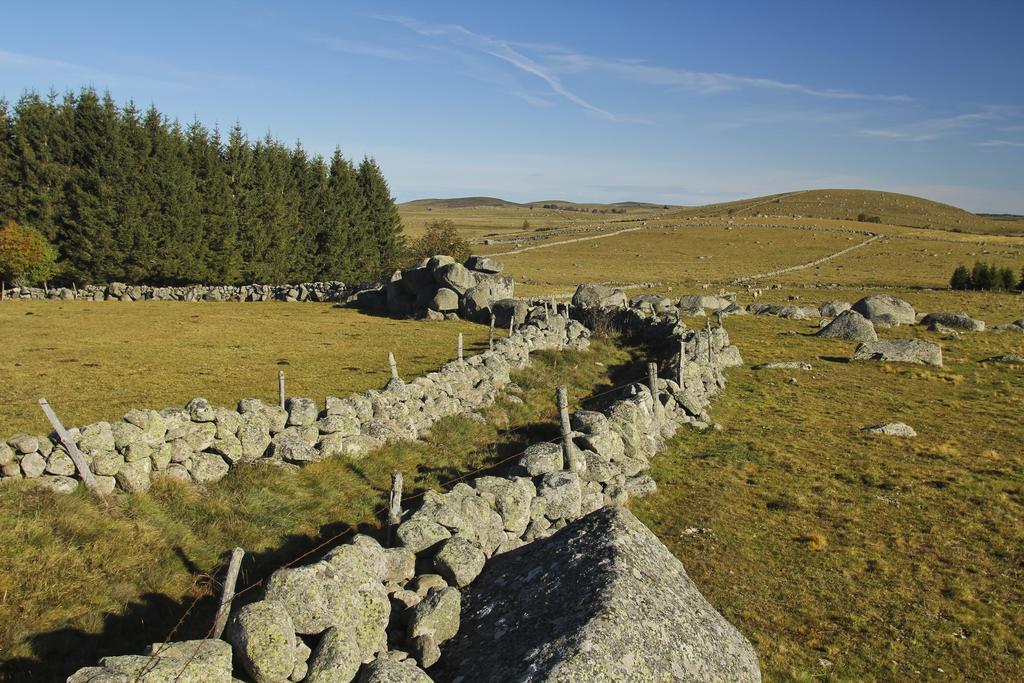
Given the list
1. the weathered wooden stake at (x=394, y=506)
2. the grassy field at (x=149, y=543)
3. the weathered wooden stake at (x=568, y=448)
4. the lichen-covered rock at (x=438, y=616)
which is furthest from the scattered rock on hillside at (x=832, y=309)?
the lichen-covered rock at (x=438, y=616)

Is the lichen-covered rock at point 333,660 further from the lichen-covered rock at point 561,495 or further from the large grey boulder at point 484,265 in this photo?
the large grey boulder at point 484,265

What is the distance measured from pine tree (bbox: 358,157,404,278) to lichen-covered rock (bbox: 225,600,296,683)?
207 feet

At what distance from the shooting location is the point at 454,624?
31.7ft

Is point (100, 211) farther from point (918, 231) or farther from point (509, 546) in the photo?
point (918, 231)

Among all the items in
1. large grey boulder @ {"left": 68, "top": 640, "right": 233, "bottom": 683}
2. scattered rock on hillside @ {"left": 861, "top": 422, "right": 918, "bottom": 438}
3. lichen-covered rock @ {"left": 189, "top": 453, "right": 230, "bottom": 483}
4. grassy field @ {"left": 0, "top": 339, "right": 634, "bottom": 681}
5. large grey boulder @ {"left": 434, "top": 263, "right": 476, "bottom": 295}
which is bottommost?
scattered rock on hillside @ {"left": 861, "top": 422, "right": 918, "bottom": 438}

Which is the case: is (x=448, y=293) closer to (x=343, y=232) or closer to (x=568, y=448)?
(x=343, y=232)

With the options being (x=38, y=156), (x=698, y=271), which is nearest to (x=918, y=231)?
(x=698, y=271)

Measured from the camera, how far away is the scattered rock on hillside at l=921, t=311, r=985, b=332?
42.8 m

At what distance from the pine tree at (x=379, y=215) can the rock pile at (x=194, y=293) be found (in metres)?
12.6

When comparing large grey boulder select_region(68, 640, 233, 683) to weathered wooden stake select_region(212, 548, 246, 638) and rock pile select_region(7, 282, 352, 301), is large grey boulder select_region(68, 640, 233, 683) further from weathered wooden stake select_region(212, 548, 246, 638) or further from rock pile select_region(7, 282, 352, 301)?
rock pile select_region(7, 282, 352, 301)

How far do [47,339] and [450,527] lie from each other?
31211 mm

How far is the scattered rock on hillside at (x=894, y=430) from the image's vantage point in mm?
22391

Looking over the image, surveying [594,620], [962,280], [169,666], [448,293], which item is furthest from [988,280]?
[169,666]

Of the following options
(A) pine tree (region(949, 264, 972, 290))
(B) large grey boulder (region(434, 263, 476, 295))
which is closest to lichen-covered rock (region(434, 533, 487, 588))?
(B) large grey boulder (region(434, 263, 476, 295))
